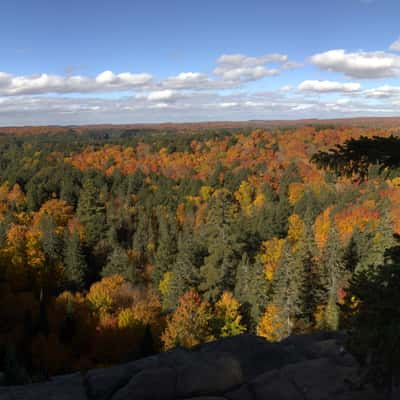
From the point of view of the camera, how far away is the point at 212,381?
11266mm

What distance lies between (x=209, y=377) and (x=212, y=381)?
18 cm

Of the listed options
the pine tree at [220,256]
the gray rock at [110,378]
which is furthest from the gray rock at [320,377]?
the pine tree at [220,256]

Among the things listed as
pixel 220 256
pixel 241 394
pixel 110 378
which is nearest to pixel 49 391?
pixel 110 378

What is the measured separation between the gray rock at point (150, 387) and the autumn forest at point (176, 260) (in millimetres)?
3959

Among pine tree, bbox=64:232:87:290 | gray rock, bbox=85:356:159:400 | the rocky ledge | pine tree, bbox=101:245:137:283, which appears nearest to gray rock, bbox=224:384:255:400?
the rocky ledge

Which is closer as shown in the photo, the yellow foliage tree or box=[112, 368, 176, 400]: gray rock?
box=[112, 368, 176, 400]: gray rock

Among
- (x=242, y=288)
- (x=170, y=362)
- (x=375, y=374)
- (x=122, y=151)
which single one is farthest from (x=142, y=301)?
(x=122, y=151)

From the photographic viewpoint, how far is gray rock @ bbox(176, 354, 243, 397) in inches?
435

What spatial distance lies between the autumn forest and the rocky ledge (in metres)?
2.19

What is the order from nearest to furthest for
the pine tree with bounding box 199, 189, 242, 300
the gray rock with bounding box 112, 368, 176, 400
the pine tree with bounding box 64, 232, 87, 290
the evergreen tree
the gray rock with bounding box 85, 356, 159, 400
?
the gray rock with bounding box 112, 368, 176, 400 < the gray rock with bounding box 85, 356, 159, 400 < the pine tree with bounding box 199, 189, 242, 300 < the pine tree with bounding box 64, 232, 87, 290 < the evergreen tree

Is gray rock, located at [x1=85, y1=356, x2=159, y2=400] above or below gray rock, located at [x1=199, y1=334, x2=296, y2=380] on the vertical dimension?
above

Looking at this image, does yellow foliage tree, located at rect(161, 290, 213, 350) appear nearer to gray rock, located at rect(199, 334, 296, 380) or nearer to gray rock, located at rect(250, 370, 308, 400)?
gray rock, located at rect(199, 334, 296, 380)

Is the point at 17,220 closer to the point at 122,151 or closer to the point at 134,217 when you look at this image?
the point at 134,217

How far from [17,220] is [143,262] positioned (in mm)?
25936
